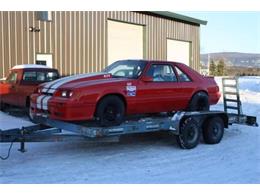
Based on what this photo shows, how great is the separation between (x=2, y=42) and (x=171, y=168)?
12429mm

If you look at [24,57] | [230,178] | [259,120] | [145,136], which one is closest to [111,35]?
[24,57]

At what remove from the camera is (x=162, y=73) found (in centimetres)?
868

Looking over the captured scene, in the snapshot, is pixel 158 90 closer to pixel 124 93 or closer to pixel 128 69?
pixel 128 69

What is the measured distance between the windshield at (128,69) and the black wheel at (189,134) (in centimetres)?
144

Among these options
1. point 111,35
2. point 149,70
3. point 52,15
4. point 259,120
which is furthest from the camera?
point 111,35

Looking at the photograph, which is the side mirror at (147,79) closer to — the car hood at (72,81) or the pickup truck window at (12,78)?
the car hood at (72,81)

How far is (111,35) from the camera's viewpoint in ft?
73.0

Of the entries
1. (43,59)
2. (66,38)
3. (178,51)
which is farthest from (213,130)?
(178,51)

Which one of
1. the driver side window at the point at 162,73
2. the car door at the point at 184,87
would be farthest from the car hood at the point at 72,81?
the car door at the point at 184,87

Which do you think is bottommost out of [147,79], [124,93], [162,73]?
[124,93]

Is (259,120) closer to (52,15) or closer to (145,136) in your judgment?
(145,136)

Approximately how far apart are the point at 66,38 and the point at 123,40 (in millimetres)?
4226

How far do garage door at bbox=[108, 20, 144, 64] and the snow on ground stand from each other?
1317 centimetres

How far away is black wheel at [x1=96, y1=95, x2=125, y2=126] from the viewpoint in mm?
7480
